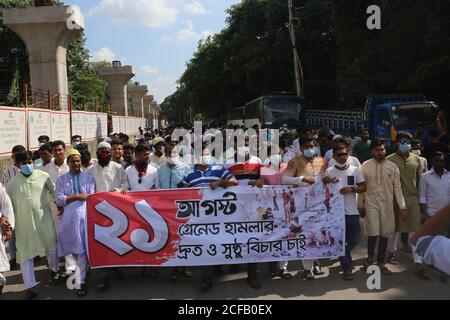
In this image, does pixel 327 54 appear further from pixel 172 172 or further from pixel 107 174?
pixel 107 174

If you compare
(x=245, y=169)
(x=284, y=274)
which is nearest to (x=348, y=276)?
(x=284, y=274)

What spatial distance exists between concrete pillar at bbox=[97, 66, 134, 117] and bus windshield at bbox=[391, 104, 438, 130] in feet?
88.1

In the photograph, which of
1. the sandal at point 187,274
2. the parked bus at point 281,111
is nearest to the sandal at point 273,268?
the sandal at point 187,274

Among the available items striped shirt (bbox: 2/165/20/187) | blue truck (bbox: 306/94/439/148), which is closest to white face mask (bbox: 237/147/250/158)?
striped shirt (bbox: 2/165/20/187)

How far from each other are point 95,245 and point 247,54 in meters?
31.4

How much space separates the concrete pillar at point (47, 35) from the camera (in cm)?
1686

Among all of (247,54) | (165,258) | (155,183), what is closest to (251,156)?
(155,183)

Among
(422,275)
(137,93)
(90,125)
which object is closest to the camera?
(422,275)

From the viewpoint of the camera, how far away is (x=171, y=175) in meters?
6.40

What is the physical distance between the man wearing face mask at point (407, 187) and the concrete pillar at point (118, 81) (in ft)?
108

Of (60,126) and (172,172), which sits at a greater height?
(60,126)

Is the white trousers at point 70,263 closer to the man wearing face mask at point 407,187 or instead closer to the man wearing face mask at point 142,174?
the man wearing face mask at point 142,174

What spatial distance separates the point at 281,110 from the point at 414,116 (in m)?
8.80

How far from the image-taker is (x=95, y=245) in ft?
18.8
